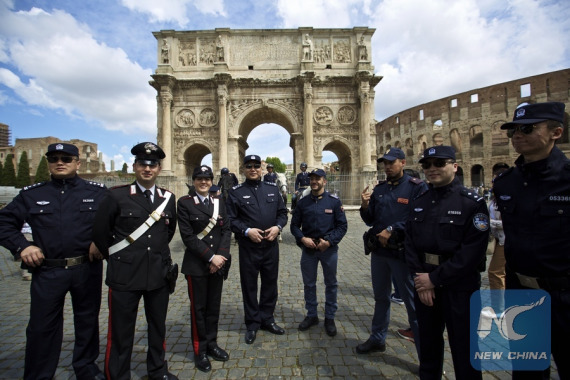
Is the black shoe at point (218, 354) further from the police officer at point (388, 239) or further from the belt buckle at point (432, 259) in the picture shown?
the belt buckle at point (432, 259)

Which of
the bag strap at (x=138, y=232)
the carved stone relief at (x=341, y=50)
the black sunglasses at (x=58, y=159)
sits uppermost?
the carved stone relief at (x=341, y=50)

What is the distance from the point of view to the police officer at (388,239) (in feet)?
10.9

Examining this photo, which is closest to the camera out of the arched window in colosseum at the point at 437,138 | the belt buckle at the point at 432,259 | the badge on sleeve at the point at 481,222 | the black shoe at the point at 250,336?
the badge on sleeve at the point at 481,222

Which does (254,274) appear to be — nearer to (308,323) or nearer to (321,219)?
(308,323)

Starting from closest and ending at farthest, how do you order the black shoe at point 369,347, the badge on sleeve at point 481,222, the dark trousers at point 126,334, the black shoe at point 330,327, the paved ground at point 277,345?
the badge on sleeve at point 481,222 < the dark trousers at point 126,334 < the paved ground at point 277,345 < the black shoe at point 369,347 < the black shoe at point 330,327

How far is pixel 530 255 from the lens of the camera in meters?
2.07

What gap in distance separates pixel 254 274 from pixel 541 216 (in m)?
3.10

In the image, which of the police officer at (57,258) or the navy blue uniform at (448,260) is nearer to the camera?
the navy blue uniform at (448,260)

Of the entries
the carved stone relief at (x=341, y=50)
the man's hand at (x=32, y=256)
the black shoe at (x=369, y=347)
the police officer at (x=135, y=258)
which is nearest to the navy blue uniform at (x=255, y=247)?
the police officer at (x=135, y=258)

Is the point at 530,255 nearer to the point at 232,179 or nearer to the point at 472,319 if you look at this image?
the point at 472,319

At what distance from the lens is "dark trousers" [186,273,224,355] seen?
10.8ft

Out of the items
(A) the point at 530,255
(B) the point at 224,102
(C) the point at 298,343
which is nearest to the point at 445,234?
(A) the point at 530,255

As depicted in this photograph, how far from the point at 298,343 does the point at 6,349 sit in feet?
12.2

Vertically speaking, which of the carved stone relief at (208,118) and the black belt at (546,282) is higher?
the carved stone relief at (208,118)
